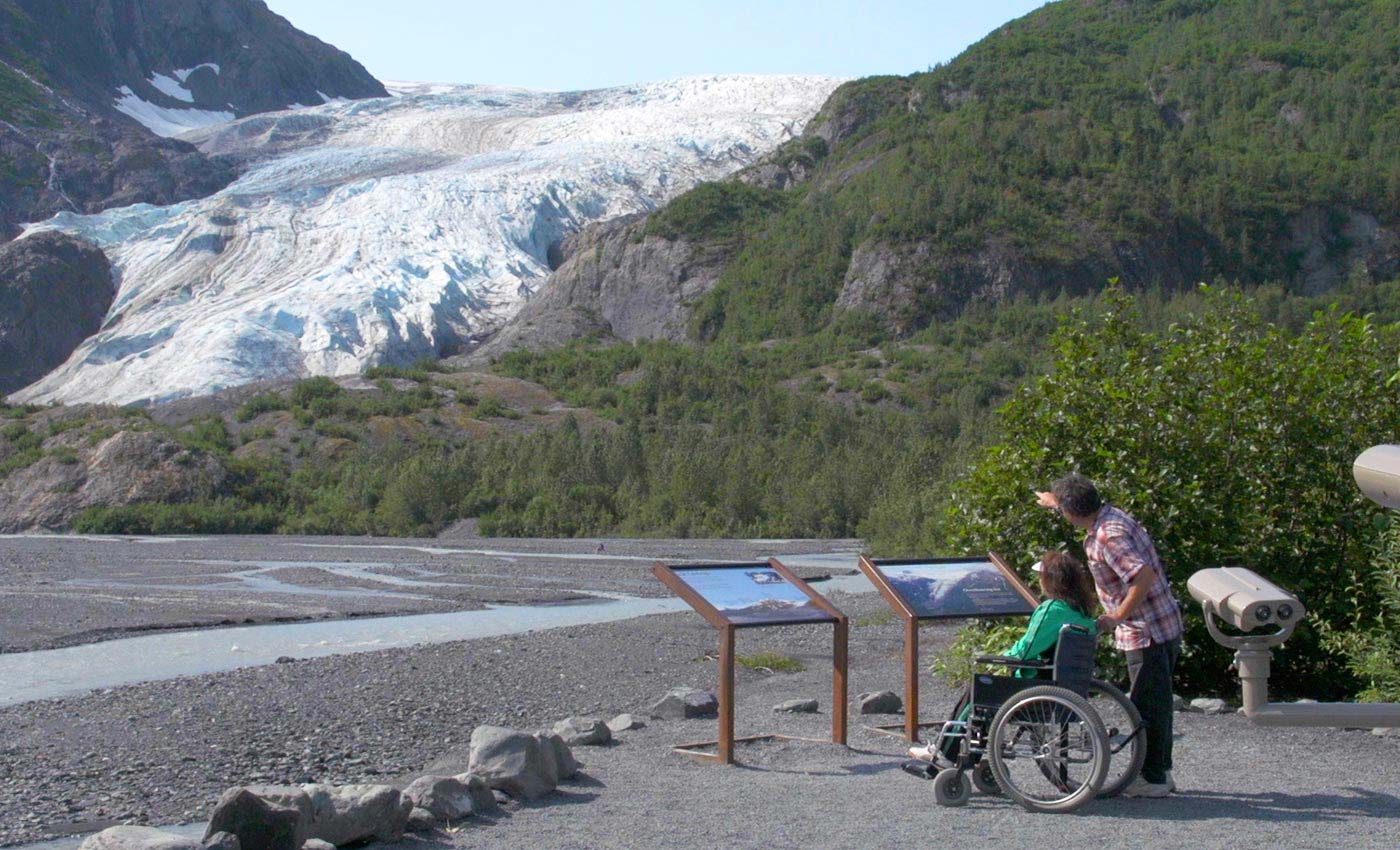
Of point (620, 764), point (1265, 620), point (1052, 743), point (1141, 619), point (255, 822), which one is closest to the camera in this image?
point (255, 822)

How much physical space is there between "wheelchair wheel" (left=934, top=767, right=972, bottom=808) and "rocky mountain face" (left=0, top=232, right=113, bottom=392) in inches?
4094

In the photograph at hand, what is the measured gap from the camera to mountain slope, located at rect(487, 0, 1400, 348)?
83.1 meters

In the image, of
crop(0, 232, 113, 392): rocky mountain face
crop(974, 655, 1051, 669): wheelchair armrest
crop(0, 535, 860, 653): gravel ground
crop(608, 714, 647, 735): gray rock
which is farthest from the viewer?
crop(0, 232, 113, 392): rocky mountain face

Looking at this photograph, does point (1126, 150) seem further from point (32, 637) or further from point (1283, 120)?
point (32, 637)

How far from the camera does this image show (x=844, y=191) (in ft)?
317

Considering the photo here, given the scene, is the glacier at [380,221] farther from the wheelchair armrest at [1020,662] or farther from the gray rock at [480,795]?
the wheelchair armrest at [1020,662]

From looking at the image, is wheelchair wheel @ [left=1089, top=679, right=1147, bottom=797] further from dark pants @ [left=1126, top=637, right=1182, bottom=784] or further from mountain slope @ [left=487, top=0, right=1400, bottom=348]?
mountain slope @ [left=487, top=0, right=1400, bottom=348]

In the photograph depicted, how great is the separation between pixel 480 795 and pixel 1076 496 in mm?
3655

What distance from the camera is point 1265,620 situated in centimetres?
790

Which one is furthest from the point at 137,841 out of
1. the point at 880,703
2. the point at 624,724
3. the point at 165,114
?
the point at 165,114

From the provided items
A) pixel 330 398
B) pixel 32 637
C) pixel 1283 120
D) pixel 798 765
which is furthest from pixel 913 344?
pixel 798 765

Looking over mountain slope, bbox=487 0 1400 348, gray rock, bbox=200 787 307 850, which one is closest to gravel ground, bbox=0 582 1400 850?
gray rock, bbox=200 787 307 850

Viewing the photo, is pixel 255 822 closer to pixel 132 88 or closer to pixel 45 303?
pixel 45 303

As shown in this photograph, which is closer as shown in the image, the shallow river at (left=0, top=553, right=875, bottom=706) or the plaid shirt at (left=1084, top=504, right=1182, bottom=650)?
the plaid shirt at (left=1084, top=504, right=1182, bottom=650)
